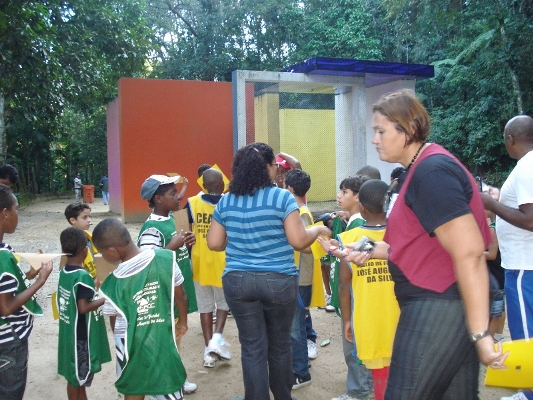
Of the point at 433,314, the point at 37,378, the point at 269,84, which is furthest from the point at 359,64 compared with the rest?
the point at 433,314

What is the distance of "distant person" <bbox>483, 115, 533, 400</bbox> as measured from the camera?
3.01 m

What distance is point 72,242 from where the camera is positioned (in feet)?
10.9

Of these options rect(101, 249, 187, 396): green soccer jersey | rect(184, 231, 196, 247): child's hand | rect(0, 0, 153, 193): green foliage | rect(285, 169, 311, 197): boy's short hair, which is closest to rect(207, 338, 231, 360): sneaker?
rect(184, 231, 196, 247): child's hand

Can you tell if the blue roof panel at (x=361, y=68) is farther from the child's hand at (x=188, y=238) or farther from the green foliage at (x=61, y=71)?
the child's hand at (x=188, y=238)

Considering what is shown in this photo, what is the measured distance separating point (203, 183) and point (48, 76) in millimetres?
6400

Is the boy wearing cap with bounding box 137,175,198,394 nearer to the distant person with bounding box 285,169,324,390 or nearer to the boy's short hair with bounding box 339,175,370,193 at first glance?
the distant person with bounding box 285,169,324,390

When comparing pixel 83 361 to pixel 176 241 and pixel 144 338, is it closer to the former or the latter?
pixel 144 338

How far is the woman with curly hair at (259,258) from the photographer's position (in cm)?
305

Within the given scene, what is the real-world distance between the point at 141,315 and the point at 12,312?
739 mm

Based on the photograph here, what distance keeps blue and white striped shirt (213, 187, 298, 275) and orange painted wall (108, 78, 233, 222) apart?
1111cm

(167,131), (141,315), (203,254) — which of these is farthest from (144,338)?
(167,131)

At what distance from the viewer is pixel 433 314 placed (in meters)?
1.89

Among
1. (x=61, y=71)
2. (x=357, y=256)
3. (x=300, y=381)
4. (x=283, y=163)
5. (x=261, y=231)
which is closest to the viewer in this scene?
(x=357, y=256)

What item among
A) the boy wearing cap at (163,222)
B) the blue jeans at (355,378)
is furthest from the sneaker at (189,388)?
the blue jeans at (355,378)
